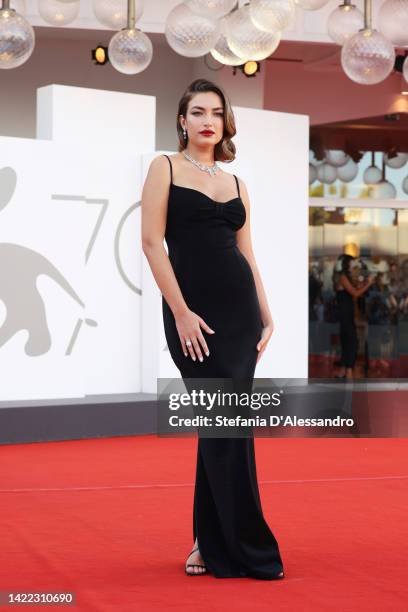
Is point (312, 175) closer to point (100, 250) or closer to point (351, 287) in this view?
point (351, 287)

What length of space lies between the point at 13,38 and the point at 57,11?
471mm

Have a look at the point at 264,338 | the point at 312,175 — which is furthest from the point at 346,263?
the point at 264,338

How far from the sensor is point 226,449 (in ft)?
10.8

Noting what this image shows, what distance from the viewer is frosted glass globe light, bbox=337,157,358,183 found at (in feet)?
41.7

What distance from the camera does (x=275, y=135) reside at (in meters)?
9.19

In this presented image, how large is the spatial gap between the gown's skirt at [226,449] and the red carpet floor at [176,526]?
84mm

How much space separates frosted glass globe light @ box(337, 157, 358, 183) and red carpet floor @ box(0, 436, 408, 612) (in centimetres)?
605

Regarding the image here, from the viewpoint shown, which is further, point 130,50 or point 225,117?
point 130,50

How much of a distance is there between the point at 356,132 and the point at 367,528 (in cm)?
881

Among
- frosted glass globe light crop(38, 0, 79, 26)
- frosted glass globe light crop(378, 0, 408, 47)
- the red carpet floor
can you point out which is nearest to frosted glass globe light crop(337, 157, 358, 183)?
the red carpet floor

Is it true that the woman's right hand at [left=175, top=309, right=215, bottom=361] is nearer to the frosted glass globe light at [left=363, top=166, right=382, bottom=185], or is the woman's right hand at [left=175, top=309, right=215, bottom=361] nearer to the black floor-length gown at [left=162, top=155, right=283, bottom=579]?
the black floor-length gown at [left=162, top=155, right=283, bottom=579]

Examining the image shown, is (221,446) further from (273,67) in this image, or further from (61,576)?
(273,67)

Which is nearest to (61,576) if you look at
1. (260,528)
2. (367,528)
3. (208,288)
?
(260,528)

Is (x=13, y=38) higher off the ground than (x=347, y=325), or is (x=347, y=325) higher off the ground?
(x=13, y=38)
